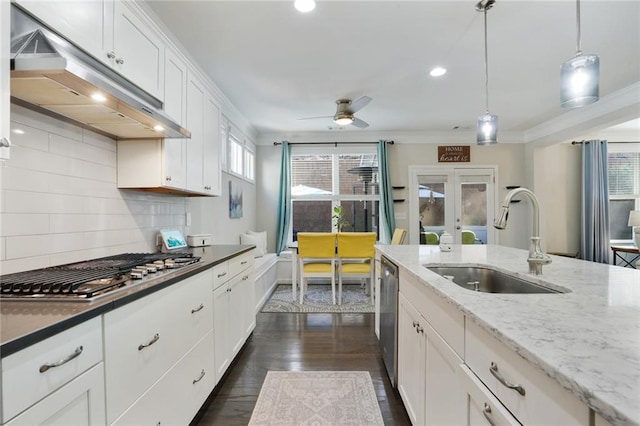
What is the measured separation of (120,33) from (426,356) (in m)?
2.34

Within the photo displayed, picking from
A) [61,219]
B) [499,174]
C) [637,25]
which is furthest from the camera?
[499,174]

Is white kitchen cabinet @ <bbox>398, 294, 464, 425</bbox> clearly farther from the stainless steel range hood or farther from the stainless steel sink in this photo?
the stainless steel range hood

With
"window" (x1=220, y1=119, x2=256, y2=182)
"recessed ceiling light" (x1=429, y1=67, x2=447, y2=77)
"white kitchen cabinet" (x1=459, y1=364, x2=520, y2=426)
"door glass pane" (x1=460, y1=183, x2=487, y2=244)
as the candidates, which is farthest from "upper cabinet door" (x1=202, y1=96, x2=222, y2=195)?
"door glass pane" (x1=460, y1=183, x2=487, y2=244)

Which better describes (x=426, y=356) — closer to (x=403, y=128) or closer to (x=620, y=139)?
(x=403, y=128)

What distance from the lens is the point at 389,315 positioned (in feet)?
6.77

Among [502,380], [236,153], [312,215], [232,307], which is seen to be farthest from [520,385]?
[312,215]

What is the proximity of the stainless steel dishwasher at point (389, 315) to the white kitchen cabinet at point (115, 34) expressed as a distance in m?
1.98

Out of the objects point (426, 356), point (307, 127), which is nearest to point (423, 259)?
point (426, 356)

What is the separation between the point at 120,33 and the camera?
1.60 m

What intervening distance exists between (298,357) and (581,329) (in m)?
2.19

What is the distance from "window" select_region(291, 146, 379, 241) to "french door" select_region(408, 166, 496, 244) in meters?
0.77

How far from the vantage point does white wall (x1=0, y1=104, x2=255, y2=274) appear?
1290 mm

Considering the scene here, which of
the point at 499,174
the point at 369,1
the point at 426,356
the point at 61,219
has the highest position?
the point at 369,1

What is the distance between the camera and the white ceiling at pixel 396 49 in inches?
82.0
